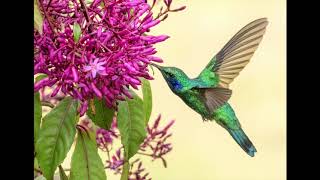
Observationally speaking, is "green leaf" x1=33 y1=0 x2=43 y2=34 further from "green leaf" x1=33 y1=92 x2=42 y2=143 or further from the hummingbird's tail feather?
the hummingbird's tail feather

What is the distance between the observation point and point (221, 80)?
2676mm

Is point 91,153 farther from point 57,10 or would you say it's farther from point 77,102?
point 57,10

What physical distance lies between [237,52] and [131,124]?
0.71m

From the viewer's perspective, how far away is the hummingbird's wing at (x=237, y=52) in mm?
2410

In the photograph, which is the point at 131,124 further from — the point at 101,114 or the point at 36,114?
the point at 36,114

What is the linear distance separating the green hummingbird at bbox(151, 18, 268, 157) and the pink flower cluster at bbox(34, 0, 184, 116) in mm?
463

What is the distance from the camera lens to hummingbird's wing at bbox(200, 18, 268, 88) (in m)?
2.41

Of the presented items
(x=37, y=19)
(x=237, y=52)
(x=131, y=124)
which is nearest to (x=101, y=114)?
(x=131, y=124)

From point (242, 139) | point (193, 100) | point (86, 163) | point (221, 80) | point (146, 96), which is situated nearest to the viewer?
point (86, 163)

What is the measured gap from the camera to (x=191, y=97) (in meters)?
2.43

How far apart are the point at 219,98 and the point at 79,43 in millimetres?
796
